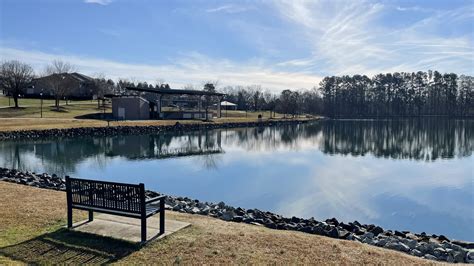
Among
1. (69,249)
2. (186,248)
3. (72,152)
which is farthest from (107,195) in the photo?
(72,152)

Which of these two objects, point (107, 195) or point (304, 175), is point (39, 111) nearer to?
point (304, 175)

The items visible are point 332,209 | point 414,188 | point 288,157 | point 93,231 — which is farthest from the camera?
point 288,157

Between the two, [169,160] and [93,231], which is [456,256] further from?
[169,160]

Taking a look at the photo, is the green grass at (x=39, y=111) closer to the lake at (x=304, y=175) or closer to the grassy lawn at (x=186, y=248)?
the lake at (x=304, y=175)

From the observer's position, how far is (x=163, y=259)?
4938mm

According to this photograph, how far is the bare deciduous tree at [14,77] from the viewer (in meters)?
52.7

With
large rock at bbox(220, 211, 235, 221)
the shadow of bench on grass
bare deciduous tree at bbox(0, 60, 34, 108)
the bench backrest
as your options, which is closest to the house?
bare deciduous tree at bbox(0, 60, 34, 108)

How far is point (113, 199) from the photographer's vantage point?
19.0ft

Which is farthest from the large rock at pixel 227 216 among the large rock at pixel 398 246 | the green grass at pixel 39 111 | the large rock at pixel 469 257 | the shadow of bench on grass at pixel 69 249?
the green grass at pixel 39 111

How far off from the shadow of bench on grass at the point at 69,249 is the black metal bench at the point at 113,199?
0.40 meters

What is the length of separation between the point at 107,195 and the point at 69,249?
0.96 metres

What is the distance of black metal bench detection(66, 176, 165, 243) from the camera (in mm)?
5547

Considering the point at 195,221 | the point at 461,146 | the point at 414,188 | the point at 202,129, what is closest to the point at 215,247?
the point at 195,221

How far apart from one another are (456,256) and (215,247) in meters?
3.97
